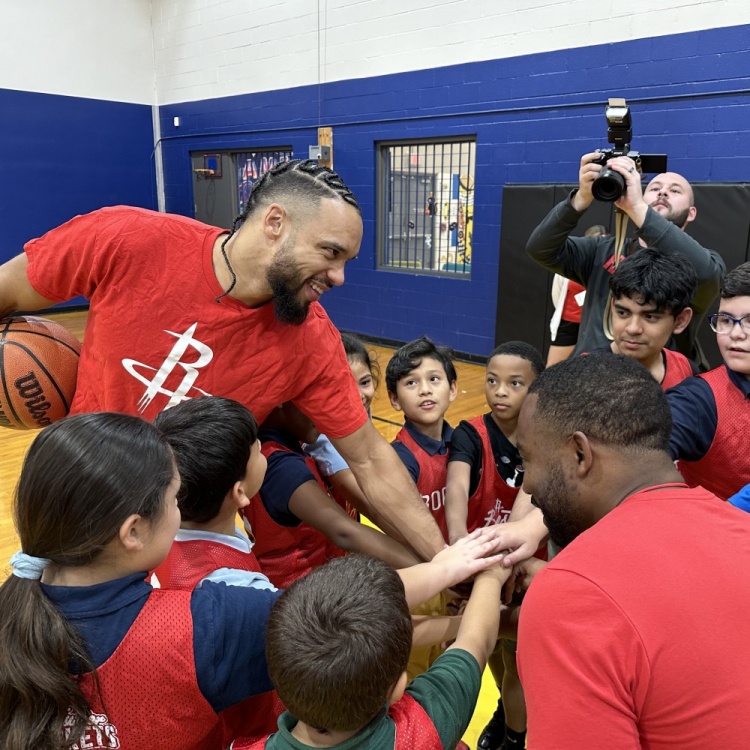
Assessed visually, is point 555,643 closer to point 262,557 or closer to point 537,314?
point 262,557

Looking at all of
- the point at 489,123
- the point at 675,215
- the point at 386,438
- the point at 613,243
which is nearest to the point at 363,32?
the point at 489,123

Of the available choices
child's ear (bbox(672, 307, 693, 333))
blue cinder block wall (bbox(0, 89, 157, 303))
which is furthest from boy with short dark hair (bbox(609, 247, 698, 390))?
blue cinder block wall (bbox(0, 89, 157, 303))

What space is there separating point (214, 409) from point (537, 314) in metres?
5.61

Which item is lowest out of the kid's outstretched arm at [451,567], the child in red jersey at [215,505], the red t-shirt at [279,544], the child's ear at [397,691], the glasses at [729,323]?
the red t-shirt at [279,544]

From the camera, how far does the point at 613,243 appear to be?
277 cm

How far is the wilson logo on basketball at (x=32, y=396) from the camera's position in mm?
1861

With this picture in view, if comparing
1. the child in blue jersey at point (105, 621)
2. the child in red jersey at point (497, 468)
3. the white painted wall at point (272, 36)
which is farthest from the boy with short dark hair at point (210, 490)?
the white painted wall at point (272, 36)

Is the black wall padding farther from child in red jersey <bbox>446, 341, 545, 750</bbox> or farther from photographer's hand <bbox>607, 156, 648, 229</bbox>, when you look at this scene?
child in red jersey <bbox>446, 341, 545, 750</bbox>

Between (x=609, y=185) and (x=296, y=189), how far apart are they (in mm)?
1211

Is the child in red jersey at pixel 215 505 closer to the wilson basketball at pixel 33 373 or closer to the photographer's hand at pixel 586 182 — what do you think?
the wilson basketball at pixel 33 373

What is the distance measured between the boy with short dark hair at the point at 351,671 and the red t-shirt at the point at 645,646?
0.68 ft

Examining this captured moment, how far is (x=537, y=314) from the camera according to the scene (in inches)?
259

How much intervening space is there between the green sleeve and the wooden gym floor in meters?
1.23

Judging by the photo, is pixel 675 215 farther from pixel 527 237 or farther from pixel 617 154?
pixel 527 237
